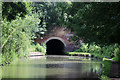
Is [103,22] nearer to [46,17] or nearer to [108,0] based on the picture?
[108,0]

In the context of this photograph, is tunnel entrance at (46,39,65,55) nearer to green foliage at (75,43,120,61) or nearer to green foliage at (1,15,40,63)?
green foliage at (75,43,120,61)

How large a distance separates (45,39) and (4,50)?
19.9 metres

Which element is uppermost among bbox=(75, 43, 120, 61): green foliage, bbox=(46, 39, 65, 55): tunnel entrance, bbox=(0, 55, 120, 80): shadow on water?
bbox=(46, 39, 65, 55): tunnel entrance

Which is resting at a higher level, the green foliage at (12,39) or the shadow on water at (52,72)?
the green foliage at (12,39)

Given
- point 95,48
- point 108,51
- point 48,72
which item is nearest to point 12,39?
point 48,72

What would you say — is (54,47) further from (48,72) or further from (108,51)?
(48,72)

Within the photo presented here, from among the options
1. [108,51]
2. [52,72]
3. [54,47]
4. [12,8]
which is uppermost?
[12,8]

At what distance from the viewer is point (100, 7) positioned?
236 inches

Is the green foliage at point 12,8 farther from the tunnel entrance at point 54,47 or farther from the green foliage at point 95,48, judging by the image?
the tunnel entrance at point 54,47

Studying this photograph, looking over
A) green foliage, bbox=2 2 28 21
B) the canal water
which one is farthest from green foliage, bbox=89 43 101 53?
green foliage, bbox=2 2 28 21

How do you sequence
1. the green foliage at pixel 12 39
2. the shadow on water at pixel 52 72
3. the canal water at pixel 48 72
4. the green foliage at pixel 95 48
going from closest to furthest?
the shadow on water at pixel 52 72
the canal water at pixel 48 72
the green foliage at pixel 12 39
the green foliage at pixel 95 48

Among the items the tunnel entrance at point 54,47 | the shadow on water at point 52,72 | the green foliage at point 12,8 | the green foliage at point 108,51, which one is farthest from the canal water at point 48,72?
the tunnel entrance at point 54,47

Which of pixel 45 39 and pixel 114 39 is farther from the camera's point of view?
pixel 45 39

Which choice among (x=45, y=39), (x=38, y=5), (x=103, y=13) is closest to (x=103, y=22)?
(x=103, y=13)
